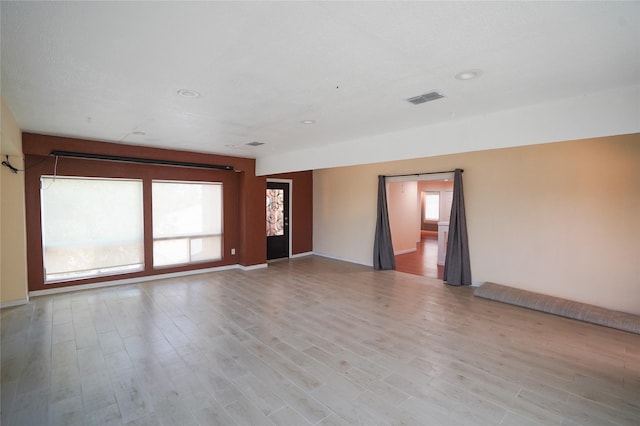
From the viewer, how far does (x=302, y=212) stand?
29.6 ft

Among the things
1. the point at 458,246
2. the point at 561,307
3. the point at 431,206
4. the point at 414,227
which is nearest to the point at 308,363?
the point at 561,307

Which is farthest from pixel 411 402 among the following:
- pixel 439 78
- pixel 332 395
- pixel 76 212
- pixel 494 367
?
pixel 76 212

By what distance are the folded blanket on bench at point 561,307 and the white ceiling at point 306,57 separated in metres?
3.01

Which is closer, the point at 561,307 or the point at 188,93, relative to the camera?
the point at 188,93

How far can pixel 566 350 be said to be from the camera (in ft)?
10.7

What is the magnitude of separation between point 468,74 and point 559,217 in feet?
11.8

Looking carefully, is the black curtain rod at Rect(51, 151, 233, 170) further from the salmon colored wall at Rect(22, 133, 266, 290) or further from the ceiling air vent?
the ceiling air vent

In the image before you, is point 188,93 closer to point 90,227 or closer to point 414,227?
point 90,227

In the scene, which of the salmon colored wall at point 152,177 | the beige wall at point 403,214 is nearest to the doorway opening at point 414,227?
the beige wall at point 403,214

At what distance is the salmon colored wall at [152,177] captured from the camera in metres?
4.86

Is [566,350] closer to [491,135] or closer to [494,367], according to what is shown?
[494,367]

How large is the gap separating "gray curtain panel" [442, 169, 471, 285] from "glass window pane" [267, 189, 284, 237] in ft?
15.0

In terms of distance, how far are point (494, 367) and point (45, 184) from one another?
696 cm

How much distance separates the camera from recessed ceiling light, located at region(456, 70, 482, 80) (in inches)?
93.7
